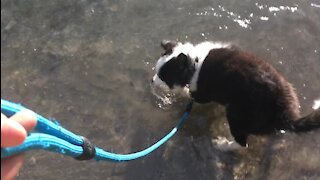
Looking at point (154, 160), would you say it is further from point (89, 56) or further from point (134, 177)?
point (89, 56)

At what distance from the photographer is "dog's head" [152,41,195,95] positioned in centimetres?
363

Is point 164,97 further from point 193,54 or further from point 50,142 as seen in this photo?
point 50,142

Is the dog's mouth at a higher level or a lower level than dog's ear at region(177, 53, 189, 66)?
lower

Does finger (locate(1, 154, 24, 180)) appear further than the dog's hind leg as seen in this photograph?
No

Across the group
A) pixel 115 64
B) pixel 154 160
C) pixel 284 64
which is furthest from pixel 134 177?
pixel 284 64

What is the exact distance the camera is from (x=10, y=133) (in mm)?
1318

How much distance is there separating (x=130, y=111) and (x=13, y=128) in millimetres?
2731

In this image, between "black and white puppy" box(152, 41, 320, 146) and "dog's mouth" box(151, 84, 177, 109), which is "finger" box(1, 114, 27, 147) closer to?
"black and white puppy" box(152, 41, 320, 146)

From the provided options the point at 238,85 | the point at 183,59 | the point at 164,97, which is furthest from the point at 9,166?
the point at 164,97

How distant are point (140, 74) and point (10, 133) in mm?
3008

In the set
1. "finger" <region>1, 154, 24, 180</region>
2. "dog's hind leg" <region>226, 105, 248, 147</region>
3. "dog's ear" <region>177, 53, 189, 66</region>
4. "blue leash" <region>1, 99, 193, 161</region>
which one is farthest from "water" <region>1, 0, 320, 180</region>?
"finger" <region>1, 154, 24, 180</region>

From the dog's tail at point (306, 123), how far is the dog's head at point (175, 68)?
3.12ft

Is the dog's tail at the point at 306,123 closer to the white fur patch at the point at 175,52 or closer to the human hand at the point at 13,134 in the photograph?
the white fur patch at the point at 175,52

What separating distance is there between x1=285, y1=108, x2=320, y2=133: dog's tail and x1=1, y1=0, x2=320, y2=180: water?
0.66 metres
